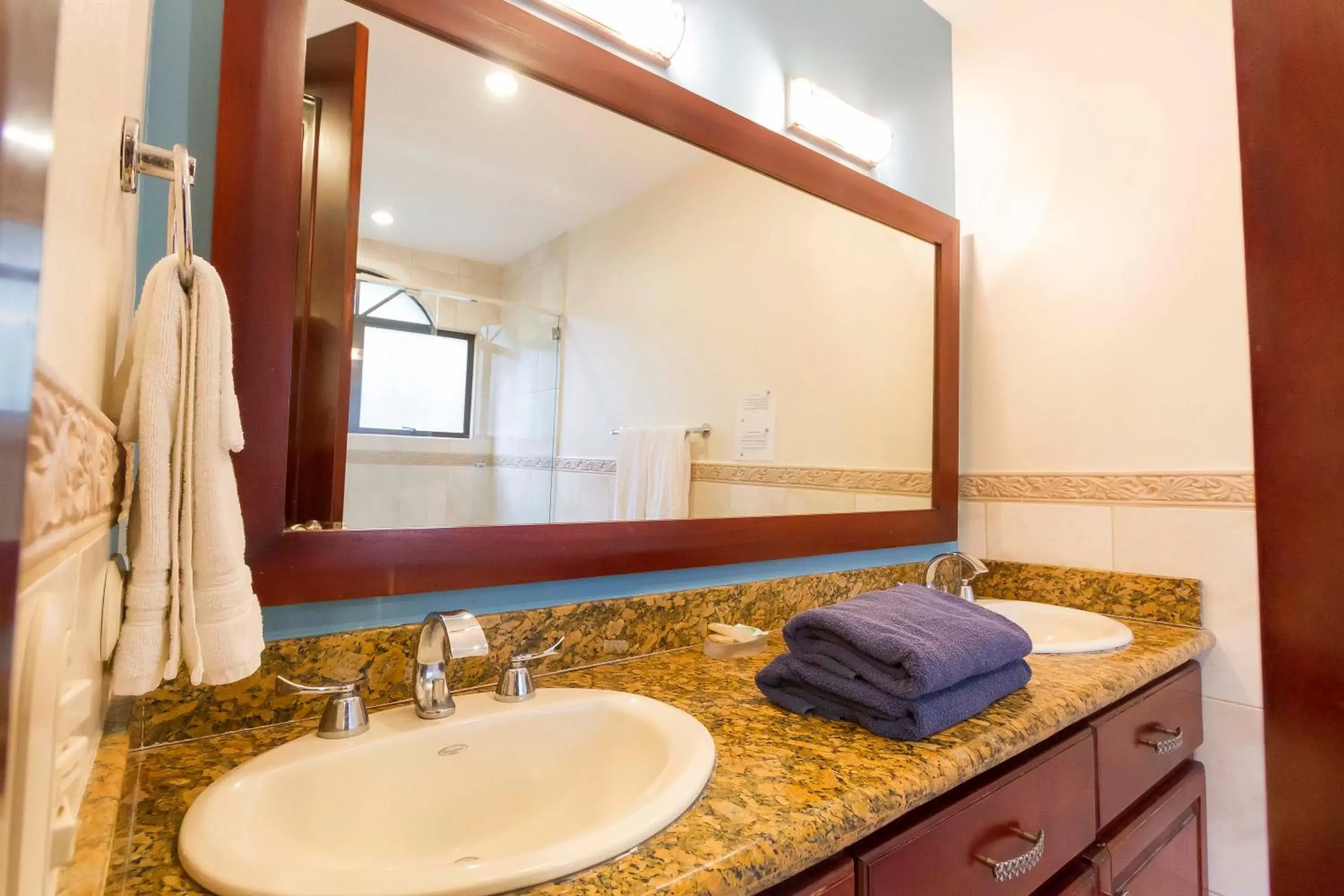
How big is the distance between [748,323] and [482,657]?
78 cm

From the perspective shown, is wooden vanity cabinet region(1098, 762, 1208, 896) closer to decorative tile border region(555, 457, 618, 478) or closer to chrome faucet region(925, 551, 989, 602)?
chrome faucet region(925, 551, 989, 602)

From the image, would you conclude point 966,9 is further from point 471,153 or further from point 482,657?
point 482,657

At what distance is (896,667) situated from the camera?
78 cm

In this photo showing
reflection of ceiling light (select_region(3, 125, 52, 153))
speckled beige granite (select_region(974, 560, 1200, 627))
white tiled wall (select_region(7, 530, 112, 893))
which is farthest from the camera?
speckled beige granite (select_region(974, 560, 1200, 627))

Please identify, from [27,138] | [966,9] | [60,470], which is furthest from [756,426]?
[966,9]

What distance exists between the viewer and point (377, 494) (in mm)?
833

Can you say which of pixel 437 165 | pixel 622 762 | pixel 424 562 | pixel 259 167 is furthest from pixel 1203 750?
A: pixel 259 167

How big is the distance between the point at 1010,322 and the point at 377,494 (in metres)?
1.52

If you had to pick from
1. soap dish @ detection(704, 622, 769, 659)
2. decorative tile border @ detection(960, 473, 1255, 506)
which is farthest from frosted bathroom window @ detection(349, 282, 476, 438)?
decorative tile border @ detection(960, 473, 1255, 506)

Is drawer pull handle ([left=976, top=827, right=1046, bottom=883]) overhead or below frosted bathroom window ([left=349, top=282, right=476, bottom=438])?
below

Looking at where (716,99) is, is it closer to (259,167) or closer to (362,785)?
(259,167)

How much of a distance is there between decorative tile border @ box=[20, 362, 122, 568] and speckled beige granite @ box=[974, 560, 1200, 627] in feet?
5.60

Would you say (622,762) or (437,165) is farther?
(437,165)

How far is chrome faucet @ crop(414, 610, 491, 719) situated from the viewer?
750mm
